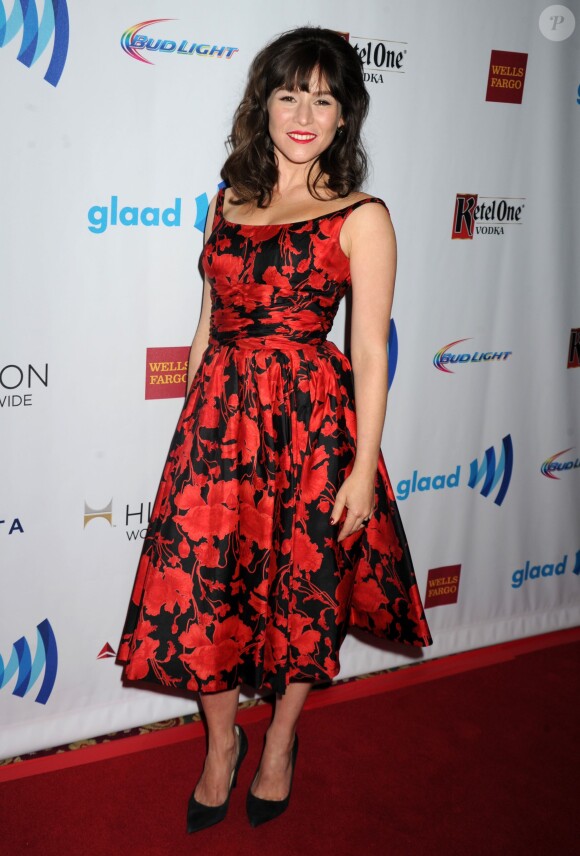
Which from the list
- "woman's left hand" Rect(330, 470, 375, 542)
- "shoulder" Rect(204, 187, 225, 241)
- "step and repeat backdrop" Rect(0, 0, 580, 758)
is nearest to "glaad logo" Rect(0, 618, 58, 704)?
"step and repeat backdrop" Rect(0, 0, 580, 758)

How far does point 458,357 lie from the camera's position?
2.68 metres

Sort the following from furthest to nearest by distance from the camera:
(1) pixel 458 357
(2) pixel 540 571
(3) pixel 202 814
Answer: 1. (2) pixel 540 571
2. (1) pixel 458 357
3. (3) pixel 202 814

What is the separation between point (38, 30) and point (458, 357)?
1484 mm

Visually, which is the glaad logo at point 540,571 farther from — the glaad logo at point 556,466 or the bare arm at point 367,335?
the bare arm at point 367,335

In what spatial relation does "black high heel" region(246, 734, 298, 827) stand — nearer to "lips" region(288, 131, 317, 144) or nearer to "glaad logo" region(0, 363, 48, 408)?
"glaad logo" region(0, 363, 48, 408)

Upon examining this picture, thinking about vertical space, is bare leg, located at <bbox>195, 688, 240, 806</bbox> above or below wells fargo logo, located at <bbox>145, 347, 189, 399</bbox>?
below

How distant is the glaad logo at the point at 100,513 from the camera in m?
2.27

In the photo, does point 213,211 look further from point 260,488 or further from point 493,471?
point 493,471

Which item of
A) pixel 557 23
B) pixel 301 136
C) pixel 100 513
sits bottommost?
pixel 100 513

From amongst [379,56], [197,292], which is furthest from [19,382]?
[379,56]

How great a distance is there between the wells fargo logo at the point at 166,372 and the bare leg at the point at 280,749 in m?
0.82

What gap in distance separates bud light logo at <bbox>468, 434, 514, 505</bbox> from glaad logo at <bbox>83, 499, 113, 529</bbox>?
1193 mm

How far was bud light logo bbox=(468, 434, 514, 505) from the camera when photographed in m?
2.83

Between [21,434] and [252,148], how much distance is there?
35.1 inches
